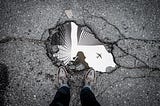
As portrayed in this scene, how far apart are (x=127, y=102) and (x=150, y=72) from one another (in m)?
0.62

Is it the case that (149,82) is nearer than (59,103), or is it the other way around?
(59,103)

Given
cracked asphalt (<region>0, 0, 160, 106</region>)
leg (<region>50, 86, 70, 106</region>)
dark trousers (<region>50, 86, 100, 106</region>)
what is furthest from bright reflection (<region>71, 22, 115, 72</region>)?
leg (<region>50, 86, 70, 106</region>)

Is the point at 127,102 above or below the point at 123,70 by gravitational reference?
below

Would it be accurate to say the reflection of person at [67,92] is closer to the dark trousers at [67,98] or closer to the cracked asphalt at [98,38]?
the dark trousers at [67,98]

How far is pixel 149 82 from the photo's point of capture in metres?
3.17

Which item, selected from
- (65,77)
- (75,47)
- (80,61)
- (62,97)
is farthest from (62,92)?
(75,47)

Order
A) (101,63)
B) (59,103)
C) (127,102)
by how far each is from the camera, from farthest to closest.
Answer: (101,63) → (127,102) → (59,103)

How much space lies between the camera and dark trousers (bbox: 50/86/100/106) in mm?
2578

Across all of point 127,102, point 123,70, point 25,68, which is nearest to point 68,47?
point 25,68

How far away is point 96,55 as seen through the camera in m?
3.31

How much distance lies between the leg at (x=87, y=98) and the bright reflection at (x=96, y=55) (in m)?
0.49

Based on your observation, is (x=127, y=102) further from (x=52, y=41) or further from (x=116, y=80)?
(x=52, y=41)

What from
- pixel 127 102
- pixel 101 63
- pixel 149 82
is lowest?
pixel 127 102

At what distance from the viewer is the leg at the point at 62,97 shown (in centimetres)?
257
